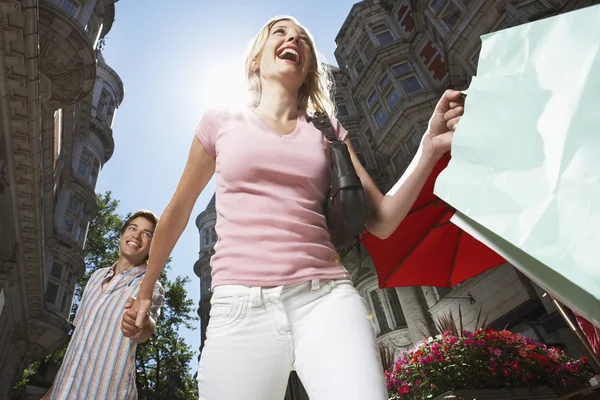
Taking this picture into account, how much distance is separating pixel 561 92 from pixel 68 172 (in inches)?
1103

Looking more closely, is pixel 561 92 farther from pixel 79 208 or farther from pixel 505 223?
pixel 79 208

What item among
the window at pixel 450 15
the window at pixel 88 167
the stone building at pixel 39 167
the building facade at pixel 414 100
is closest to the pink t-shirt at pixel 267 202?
the stone building at pixel 39 167

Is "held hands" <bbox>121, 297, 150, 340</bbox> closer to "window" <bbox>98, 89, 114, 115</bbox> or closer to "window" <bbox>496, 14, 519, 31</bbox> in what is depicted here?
"window" <bbox>496, 14, 519, 31</bbox>

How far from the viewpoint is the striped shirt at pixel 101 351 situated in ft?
8.83

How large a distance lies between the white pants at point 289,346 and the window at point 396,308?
60.3 ft

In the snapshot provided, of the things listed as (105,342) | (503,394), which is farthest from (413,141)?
(105,342)

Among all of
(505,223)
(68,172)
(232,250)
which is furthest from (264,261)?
(68,172)

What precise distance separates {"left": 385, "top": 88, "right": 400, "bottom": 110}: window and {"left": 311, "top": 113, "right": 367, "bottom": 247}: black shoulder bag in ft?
71.4

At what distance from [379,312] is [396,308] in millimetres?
960

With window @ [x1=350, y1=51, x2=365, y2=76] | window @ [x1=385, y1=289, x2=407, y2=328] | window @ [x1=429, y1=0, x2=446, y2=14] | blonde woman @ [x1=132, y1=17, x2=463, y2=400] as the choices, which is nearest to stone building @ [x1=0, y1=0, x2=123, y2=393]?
blonde woman @ [x1=132, y1=17, x2=463, y2=400]

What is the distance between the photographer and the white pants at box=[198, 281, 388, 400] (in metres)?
1.28

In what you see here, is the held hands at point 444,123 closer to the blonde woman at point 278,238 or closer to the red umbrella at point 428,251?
the blonde woman at point 278,238

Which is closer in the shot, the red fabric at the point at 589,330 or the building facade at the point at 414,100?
the red fabric at the point at 589,330

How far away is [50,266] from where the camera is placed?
21734 mm
